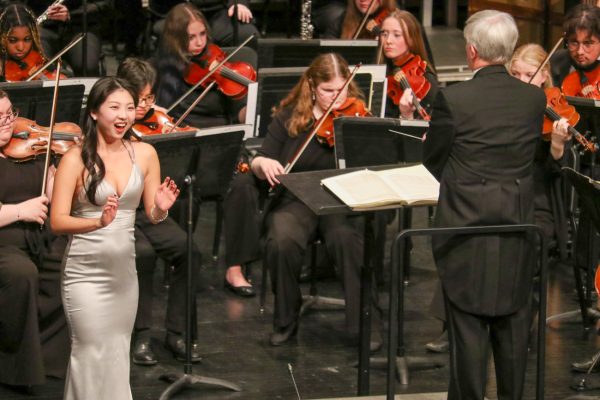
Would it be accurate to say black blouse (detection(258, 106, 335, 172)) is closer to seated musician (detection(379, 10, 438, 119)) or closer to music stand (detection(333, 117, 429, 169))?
music stand (detection(333, 117, 429, 169))

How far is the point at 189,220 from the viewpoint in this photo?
454 centimetres

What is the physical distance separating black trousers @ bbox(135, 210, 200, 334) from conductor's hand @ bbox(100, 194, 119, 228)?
105 centimetres

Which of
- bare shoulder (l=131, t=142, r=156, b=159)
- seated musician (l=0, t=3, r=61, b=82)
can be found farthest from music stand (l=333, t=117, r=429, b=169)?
seated musician (l=0, t=3, r=61, b=82)

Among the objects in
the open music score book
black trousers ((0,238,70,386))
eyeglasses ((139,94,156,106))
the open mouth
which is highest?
the open mouth

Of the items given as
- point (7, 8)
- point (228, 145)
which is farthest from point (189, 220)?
point (7, 8)

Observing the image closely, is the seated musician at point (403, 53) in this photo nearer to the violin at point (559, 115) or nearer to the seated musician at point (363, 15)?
the seated musician at point (363, 15)

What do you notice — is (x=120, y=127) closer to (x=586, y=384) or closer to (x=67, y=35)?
(x=586, y=384)

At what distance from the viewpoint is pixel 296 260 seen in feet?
16.6

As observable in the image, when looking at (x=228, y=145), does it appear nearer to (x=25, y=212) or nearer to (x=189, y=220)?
(x=189, y=220)

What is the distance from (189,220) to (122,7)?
3.82 metres

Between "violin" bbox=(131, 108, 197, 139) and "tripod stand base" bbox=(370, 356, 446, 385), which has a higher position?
"violin" bbox=(131, 108, 197, 139)

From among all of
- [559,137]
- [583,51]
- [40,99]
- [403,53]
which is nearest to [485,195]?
[559,137]

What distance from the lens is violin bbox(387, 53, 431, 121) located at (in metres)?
5.86

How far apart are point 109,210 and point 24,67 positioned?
2.31 meters
